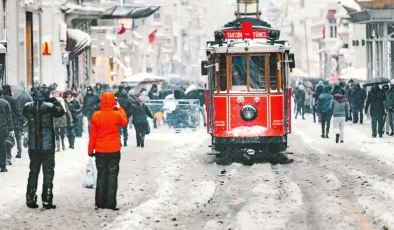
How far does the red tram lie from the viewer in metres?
24.4

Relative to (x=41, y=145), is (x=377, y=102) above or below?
above

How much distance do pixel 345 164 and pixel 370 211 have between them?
916 centimetres

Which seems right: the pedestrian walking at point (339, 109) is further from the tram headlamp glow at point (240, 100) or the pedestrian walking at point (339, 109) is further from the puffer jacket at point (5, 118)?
the puffer jacket at point (5, 118)

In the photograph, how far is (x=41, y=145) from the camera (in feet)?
53.0

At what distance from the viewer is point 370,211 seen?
14914 mm

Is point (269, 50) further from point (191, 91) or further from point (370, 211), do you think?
point (191, 91)

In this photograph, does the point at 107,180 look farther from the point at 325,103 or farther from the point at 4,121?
the point at 325,103

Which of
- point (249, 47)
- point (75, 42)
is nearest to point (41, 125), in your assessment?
point (249, 47)

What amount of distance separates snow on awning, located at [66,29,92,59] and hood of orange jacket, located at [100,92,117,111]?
35484 millimetres

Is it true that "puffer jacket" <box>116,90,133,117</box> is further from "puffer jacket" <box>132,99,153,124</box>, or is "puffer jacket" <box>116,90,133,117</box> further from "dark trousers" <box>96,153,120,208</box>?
"dark trousers" <box>96,153,120,208</box>

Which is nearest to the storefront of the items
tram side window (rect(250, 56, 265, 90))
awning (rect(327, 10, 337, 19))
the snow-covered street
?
the snow-covered street

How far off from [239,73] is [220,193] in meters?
6.74

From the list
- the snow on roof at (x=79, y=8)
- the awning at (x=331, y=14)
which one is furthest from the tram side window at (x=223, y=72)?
the awning at (x=331, y=14)

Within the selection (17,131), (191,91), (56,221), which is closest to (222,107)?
(17,131)
